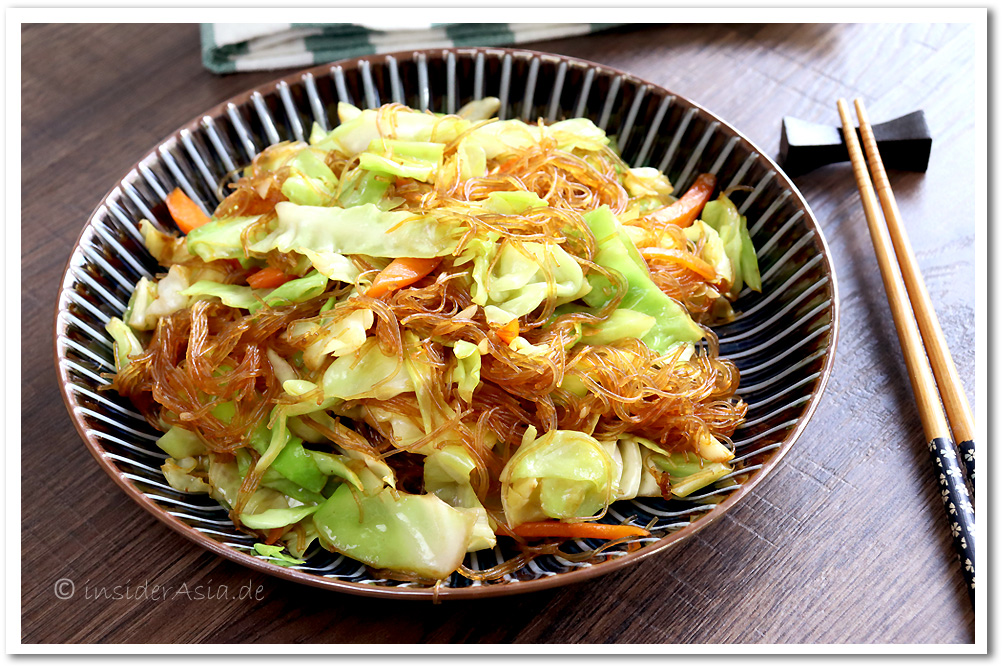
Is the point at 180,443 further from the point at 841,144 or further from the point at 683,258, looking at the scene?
the point at 841,144

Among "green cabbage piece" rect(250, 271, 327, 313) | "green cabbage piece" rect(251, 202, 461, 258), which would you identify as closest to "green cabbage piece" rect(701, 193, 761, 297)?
"green cabbage piece" rect(251, 202, 461, 258)

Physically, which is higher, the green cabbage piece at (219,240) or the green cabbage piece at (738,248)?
the green cabbage piece at (738,248)

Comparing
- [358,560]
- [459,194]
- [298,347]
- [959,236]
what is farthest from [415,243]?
[959,236]

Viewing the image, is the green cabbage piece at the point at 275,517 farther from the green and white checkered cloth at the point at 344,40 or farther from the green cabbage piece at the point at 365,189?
the green and white checkered cloth at the point at 344,40

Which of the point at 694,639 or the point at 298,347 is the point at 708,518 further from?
the point at 298,347

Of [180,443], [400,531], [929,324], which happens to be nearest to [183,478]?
[180,443]

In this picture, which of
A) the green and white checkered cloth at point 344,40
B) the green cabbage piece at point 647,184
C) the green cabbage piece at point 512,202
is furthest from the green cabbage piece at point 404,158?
the green and white checkered cloth at point 344,40
